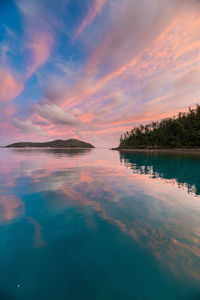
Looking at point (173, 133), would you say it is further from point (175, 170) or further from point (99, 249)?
point (99, 249)

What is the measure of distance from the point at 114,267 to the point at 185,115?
16174cm

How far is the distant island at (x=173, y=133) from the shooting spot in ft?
371

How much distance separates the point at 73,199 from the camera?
10.1 meters

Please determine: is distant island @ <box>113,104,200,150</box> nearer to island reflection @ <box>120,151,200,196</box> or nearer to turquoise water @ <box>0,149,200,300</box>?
island reflection @ <box>120,151,200,196</box>

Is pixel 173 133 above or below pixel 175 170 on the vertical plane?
above

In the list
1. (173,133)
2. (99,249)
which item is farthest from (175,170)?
(173,133)

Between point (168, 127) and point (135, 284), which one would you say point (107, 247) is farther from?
point (168, 127)

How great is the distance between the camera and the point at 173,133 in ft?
419

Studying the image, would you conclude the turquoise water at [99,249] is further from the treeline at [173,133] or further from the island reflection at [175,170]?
the treeline at [173,133]

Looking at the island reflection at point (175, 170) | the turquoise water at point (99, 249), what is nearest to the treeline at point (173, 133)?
the island reflection at point (175, 170)

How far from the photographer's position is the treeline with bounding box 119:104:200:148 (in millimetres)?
113438

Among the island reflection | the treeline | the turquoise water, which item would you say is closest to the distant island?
the treeline

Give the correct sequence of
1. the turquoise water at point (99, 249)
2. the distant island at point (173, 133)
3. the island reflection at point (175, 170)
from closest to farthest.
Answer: the turquoise water at point (99, 249)
the island reflection at point (175, 170)
the distant island at point (173, 133)

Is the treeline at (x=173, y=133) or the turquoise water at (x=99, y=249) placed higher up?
the treeline at (x=173, y=133)
